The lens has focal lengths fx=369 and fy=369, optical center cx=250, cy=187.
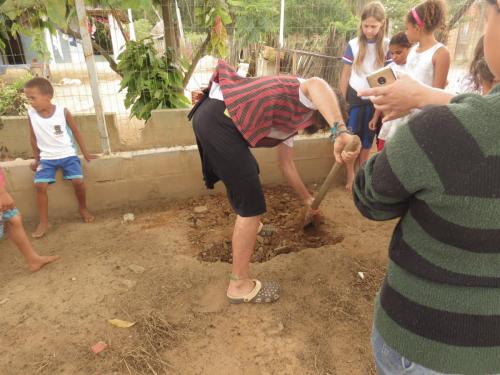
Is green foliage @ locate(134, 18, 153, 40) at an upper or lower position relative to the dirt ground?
upper

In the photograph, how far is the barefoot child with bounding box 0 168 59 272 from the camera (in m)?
2.47

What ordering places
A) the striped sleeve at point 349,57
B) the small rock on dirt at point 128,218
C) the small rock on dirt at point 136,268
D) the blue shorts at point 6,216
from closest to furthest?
the blue shorts at point 6,216, the small rock on dirt at point 136,268, the small rock on dirt at point 128,218, the striped sleeve at point 349,57

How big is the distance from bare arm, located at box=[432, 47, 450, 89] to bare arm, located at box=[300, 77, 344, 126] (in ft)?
4.65

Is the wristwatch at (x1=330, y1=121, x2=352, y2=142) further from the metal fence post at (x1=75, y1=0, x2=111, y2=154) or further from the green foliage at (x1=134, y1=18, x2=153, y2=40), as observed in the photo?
the green foliage at (x1=134, y1=18, x2=153, y2=40)

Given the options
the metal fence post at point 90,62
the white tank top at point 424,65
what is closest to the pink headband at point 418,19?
the white tank top at point 424,65

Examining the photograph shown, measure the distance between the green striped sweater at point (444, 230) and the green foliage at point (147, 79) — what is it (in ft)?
13.3

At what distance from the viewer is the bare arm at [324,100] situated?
182 cm

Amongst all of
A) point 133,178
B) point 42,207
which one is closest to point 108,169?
point 133,178

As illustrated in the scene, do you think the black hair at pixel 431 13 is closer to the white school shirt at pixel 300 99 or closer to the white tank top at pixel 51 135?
the white school shirt at pixel 300 99

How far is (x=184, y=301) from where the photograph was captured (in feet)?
8.01

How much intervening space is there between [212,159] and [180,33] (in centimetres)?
308

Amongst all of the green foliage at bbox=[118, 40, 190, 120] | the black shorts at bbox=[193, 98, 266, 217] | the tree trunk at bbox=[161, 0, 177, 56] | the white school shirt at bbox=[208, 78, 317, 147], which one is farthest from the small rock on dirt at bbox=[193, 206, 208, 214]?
the tree trunk at bbox=[161, 0, 177, 56]

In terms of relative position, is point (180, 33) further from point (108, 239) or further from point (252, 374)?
point (252, 374)

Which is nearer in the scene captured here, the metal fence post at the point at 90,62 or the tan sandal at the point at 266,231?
the metal fence post at the point at 90,62
